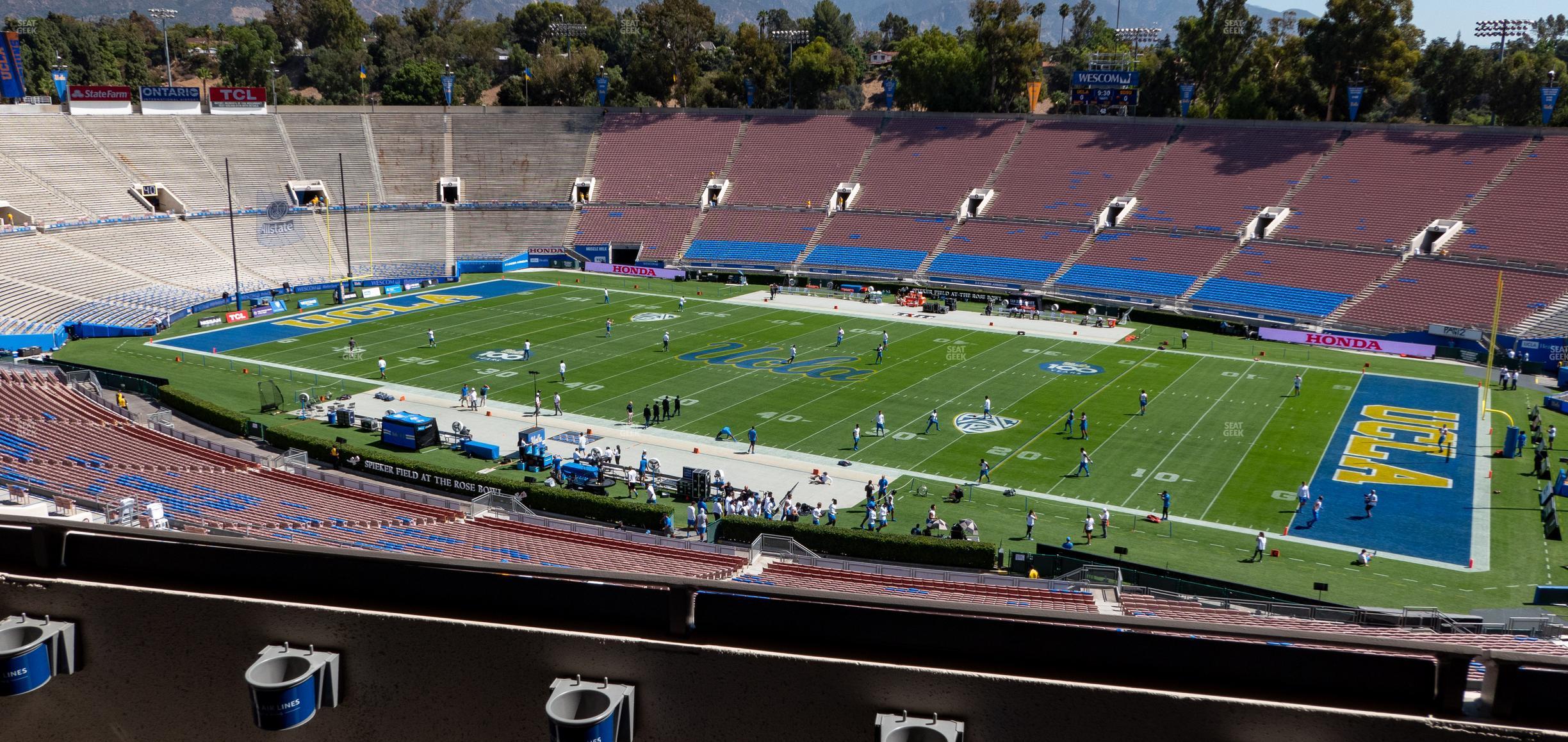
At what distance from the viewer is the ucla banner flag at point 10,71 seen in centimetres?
7162

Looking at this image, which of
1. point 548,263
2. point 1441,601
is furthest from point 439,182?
point 1441,601

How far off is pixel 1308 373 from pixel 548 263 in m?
49.4

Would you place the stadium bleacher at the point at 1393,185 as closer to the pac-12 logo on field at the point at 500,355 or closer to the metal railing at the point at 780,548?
the pac-12 logo on field at the point at 500,355

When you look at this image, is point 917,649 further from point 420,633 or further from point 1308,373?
point 1308,373

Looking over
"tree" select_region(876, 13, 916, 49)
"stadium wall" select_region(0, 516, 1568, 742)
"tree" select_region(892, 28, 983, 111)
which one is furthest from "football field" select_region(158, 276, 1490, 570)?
"tree" select_region(876, 13, 916, 49)

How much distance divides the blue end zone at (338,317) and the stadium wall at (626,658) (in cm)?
4784

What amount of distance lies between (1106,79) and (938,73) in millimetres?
15356

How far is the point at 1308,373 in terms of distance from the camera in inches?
1889

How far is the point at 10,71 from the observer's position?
236 ft

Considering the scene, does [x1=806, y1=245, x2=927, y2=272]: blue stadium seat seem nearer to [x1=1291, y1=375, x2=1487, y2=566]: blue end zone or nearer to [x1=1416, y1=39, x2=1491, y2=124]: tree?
[x1=1291, y1=375, x2=1487, y2=566]: blue end zone

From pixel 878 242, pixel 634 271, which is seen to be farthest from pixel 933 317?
pixel 634 271

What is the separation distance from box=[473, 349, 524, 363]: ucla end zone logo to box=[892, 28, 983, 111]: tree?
52118 millimetres

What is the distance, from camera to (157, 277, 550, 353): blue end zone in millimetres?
51500

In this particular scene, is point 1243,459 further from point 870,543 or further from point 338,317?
point 338,317
